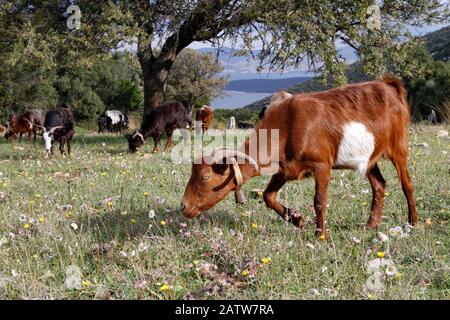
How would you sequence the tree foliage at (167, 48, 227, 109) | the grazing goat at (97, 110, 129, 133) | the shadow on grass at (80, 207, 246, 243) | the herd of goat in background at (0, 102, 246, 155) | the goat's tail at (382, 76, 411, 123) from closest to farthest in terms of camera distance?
1. the shadow on grass at (80, 207, 246, 243)
2. the goat's tail at (382, 76, 411, 123)
3. the herd of goat in background at (0, 102, 246, 155)
4. the grazing goat at (97, 110, 129, 133)
5. the tree foliage at (167, 48, 227, 109)

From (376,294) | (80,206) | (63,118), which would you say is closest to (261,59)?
(63,118)

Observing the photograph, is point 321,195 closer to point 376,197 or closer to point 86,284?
point 376,197

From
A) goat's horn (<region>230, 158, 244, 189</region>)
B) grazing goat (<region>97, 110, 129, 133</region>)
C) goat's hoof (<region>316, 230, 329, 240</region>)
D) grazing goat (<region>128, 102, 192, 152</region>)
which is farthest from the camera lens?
grazing goat (<region>97, 110, 129, 133</region>)

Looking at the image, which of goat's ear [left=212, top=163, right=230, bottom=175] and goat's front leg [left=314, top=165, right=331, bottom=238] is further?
goat's front leg [left=314, top=165, right=331, bottom=238]

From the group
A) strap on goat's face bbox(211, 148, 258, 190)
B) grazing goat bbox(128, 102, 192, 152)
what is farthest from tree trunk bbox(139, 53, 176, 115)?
strap on goat's face bbox(211, 148, 258, 190)

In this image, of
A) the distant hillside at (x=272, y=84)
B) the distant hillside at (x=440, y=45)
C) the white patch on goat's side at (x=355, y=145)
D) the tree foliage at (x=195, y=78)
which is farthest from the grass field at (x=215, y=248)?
the distant hillside at (x=440, y=45)

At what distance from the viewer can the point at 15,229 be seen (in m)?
5.21

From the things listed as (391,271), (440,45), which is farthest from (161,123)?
(440,45)

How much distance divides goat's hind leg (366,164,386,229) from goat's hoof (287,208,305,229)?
705 mm

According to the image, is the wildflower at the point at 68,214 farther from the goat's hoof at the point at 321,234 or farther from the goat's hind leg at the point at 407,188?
the goat's hind leg at the point at 407,188

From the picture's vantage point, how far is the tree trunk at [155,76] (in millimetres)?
18484

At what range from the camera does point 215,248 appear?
4215 millimetres

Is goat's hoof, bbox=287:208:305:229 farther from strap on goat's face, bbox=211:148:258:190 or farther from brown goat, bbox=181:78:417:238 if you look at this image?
strap on goat's face, bbox=211:148:258:190

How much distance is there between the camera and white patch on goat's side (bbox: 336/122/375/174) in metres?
5.09
